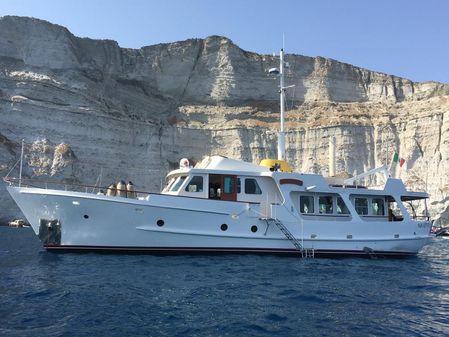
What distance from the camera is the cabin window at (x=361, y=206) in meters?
16.6

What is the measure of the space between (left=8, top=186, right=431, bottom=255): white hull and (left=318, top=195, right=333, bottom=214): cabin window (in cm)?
76

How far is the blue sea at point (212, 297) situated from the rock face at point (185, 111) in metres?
34.5

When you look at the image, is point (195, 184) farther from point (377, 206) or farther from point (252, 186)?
point (377, 206)

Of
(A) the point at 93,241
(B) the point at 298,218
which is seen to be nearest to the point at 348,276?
(B) the point at 298,218

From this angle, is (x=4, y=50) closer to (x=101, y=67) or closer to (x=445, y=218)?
(x=101, y=67)

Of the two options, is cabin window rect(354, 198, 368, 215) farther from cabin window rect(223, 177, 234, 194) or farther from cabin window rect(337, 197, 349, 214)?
cabin window rect(223, 177, 234, 194)

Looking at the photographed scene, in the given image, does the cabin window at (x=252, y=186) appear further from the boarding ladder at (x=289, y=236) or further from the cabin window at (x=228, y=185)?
the boarding ladder at (x=289, y=236)

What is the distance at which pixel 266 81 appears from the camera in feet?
193

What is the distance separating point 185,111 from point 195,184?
40.9 meters

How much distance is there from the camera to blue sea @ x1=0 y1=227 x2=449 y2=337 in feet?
22.5

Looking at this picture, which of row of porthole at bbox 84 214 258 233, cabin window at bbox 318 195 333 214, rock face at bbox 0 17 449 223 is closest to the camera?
row of porthole at bbox 84 214 258 233

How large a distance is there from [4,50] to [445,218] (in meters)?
53.3

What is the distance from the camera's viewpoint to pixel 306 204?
15.9 m

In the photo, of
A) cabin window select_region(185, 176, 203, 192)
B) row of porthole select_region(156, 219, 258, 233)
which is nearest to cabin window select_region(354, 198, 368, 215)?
row of porthole select_region(156, 219, 258, 233)
